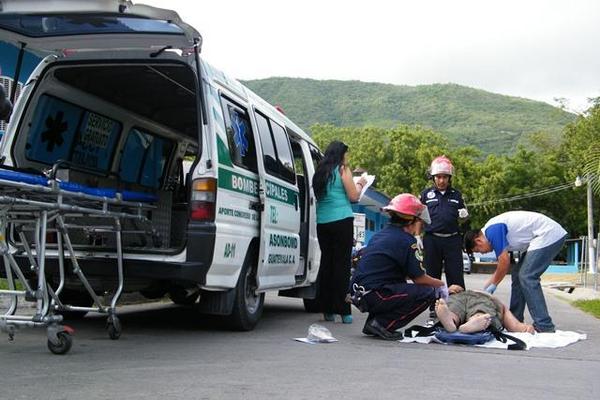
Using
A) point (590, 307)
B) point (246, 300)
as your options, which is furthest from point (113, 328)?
point (590, 307)

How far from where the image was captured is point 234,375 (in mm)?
4746

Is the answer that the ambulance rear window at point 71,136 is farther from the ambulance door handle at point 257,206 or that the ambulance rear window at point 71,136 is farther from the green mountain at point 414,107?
the green mountain at point 414,107

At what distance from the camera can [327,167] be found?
25.9 feet

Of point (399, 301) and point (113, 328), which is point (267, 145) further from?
point (113, 328)

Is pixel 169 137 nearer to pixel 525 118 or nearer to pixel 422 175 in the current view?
pixel 422 175

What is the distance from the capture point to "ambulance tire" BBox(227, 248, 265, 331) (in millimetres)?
6609

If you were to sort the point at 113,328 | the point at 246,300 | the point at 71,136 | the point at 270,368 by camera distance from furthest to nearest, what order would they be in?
the point at 71,136 < the point at 246,300 < the point at 113,328 < the point at 270,368

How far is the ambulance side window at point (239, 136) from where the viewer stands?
253 inches

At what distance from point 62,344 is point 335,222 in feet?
11.4

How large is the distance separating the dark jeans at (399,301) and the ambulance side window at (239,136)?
5.04 ft

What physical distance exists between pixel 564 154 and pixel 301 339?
2033 inches

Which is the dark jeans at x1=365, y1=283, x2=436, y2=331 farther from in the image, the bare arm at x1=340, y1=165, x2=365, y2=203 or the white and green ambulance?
the bare arm at x1=340, y1=165, x2=365, y2=203

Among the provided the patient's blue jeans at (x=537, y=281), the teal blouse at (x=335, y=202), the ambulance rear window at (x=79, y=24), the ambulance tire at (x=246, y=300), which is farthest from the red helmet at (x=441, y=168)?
the ambulance rear window at (x=79, y=24)

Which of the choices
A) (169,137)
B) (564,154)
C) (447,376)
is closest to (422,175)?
(564,154)
